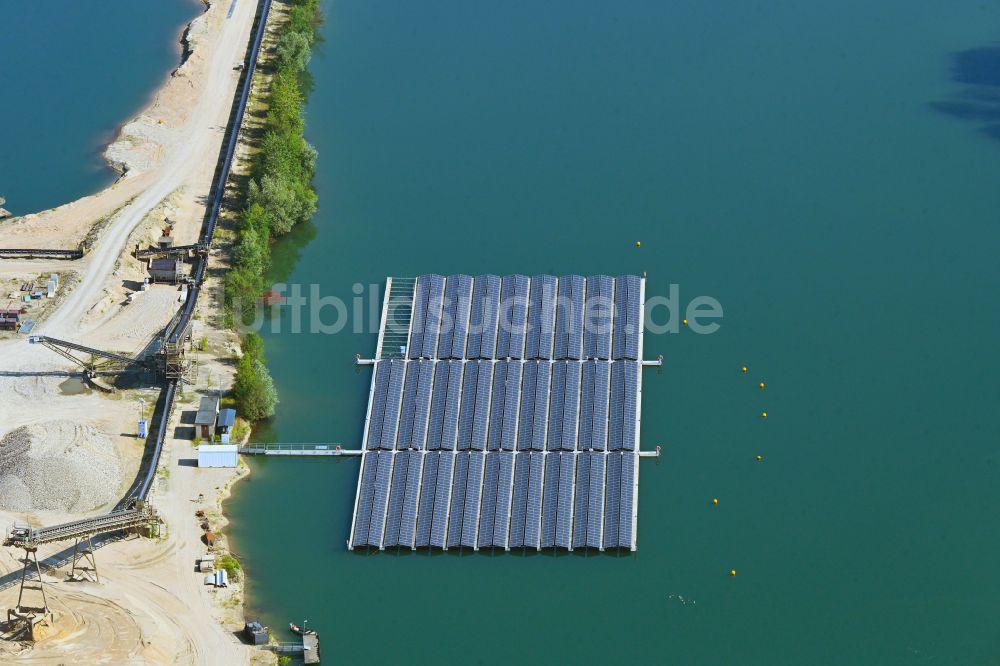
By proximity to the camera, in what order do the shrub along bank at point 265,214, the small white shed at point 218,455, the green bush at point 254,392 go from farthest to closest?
the shrub along bank at point 265,214
the green bush at point 254,392
the small white shed at point 218,455

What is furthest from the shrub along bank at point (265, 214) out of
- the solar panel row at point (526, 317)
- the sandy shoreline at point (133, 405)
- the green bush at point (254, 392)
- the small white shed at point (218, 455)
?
the solar panel row at point (526, 317)

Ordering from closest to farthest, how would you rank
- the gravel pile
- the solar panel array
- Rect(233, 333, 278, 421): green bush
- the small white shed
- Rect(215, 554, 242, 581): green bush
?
Rect(215, 554, 242, 581): green bush → the gravel pile → the solar panel array → the small white shed → Rect(233, 333, 278, 421): green bush

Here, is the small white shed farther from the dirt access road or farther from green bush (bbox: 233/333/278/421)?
the dirt access road

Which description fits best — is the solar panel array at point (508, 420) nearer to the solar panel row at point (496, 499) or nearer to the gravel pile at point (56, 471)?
the solar panel row at point (496, 499)

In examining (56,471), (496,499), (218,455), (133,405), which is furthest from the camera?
(133,405)

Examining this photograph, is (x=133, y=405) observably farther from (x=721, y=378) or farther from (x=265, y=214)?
(x=721, y=378)

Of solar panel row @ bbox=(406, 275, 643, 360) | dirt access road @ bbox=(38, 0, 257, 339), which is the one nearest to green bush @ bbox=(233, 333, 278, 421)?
solar panel row @ bbox=(406, 275, 643, 360)

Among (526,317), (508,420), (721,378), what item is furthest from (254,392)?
(721,378)
